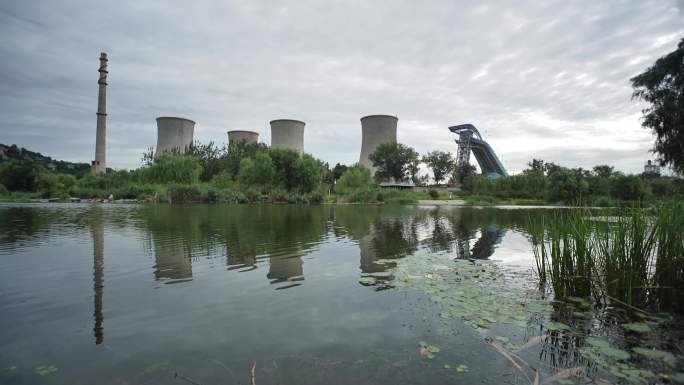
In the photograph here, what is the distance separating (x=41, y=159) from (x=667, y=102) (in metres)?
84.8

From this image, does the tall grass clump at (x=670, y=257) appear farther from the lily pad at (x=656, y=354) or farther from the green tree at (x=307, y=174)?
the green tree at (x=307, y=174)

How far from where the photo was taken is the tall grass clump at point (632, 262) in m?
3.84

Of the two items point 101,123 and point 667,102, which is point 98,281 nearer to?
point 667,102

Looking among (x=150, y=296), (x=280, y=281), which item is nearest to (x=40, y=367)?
(x=150, y=296)

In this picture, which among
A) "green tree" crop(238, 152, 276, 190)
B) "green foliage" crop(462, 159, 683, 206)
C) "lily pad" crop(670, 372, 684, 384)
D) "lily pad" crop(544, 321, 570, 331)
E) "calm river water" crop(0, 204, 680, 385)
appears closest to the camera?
"lily pad" crop(670, 372, 684, 384)

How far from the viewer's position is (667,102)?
1911cm

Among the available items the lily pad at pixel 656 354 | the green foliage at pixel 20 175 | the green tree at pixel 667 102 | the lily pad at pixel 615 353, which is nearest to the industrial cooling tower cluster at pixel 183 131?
the green foliage at pixel 20 175

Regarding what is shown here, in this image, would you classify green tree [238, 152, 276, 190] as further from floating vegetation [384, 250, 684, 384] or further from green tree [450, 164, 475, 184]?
green tree [450, 164, 475, 184]

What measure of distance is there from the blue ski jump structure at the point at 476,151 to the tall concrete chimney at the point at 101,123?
55849 mm

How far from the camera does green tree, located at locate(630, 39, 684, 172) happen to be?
18.9 meters

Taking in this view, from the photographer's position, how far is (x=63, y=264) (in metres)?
6.06

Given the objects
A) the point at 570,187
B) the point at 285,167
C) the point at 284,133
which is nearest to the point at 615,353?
the point at 285,167

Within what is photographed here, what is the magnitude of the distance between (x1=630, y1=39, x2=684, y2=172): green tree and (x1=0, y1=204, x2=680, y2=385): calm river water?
18285 mm

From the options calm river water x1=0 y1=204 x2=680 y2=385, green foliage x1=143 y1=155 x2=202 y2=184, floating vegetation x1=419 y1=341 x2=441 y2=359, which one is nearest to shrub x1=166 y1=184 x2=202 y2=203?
green foliage x1=143 y1=155 x2=202 y2=184
